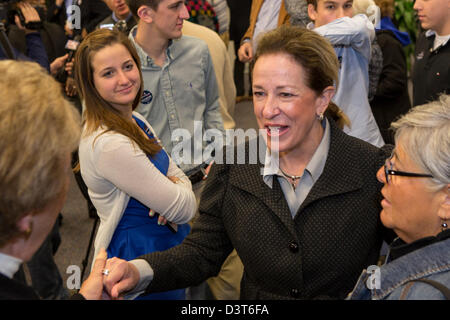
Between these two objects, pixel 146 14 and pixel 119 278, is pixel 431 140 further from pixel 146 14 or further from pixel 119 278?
pixel 146 14

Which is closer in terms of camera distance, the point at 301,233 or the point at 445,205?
the point at 445,205

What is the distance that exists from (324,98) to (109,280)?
3.09 feet

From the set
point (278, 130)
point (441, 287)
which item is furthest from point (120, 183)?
point (441, 287)

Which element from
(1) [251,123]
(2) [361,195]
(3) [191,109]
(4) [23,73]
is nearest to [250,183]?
(2) [361,195]

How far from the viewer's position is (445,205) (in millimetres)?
1452

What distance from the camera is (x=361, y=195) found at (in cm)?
180

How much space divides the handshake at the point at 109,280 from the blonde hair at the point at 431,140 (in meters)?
0.92

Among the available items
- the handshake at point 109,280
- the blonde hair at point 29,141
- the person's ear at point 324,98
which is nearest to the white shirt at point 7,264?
the blonde hair at point 29,141

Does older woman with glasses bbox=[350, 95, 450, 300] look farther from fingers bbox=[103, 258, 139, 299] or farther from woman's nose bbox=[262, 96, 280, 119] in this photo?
fingers bbox=[103, 258, 139, 299]

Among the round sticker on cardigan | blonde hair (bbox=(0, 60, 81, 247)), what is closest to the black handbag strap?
blonde hair (bbox=(0, 60, 81, 247))

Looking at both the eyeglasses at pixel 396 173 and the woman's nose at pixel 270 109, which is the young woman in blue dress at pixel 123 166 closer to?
the woman's nose at pixel 270 109
